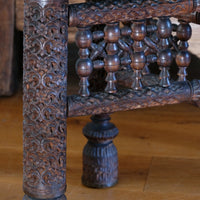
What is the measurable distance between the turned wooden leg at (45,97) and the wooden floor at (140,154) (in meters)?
0.28

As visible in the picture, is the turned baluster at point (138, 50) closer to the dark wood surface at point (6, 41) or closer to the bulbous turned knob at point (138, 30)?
the bulbous turned knob at point (138, 30)

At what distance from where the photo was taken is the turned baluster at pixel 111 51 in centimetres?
104

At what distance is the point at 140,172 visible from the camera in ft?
4.88

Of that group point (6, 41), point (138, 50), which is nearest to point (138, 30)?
point (138, 50)

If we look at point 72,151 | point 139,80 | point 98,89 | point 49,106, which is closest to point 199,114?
point 72,151

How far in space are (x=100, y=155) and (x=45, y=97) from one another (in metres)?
0.38

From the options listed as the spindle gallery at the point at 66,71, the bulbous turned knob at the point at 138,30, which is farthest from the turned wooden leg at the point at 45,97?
the bulbous turned knob at the point at 138,30

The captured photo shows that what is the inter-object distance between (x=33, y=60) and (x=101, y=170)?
1.51 ft

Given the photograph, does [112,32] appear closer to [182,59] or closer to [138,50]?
[138,50]

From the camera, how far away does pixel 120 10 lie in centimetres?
102

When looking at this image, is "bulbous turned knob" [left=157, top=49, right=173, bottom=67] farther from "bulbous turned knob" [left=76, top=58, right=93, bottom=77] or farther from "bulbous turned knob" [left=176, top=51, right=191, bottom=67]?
"bulbous turned knob" [left=76, top=58, right=93, bottom=77]

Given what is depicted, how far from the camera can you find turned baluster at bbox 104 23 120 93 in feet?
3.40

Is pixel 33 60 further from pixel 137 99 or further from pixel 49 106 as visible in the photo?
pixel 137 99

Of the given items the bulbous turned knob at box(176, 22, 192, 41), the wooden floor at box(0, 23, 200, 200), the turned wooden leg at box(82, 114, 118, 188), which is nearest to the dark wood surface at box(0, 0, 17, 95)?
the wooden floor at box(0, 23, 200, 200)
